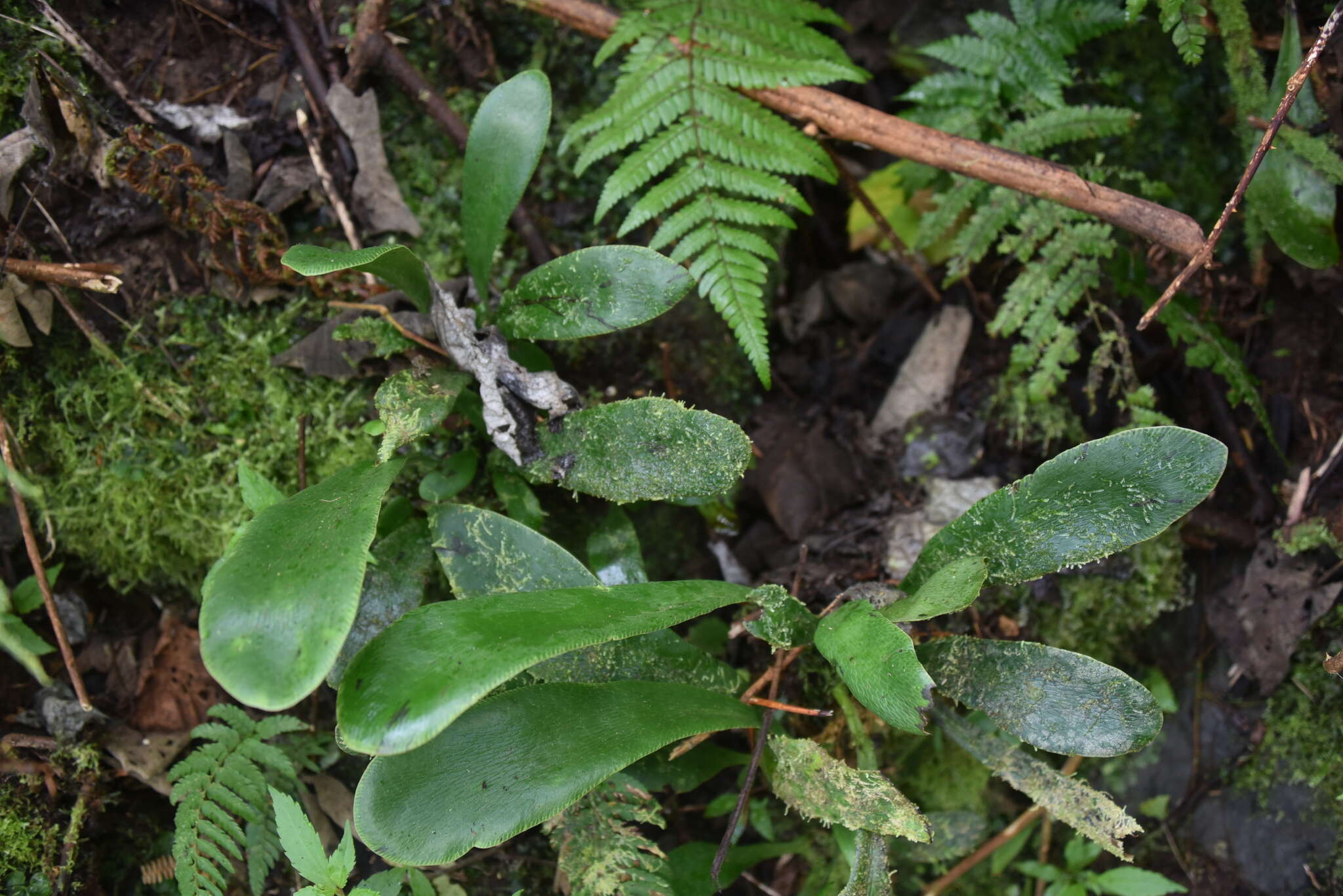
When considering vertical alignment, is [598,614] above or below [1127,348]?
below

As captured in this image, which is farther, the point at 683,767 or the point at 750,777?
the point at 683,767

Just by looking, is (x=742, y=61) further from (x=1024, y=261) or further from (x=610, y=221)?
(x=1024, y=261)

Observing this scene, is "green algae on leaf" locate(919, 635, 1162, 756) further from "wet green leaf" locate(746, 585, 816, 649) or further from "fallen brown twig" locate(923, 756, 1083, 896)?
"fallen brown twig" locate(923, 756, 1083, 896)

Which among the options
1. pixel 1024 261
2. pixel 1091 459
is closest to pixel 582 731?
pixel 1091 459

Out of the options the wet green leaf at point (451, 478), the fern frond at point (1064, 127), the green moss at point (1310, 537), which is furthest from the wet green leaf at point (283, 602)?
the green moss at point (1310, 537)

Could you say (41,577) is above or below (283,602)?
below

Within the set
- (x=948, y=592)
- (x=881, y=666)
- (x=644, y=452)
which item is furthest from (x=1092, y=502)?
(x=644, y=452)

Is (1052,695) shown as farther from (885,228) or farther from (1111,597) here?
(885,228)
